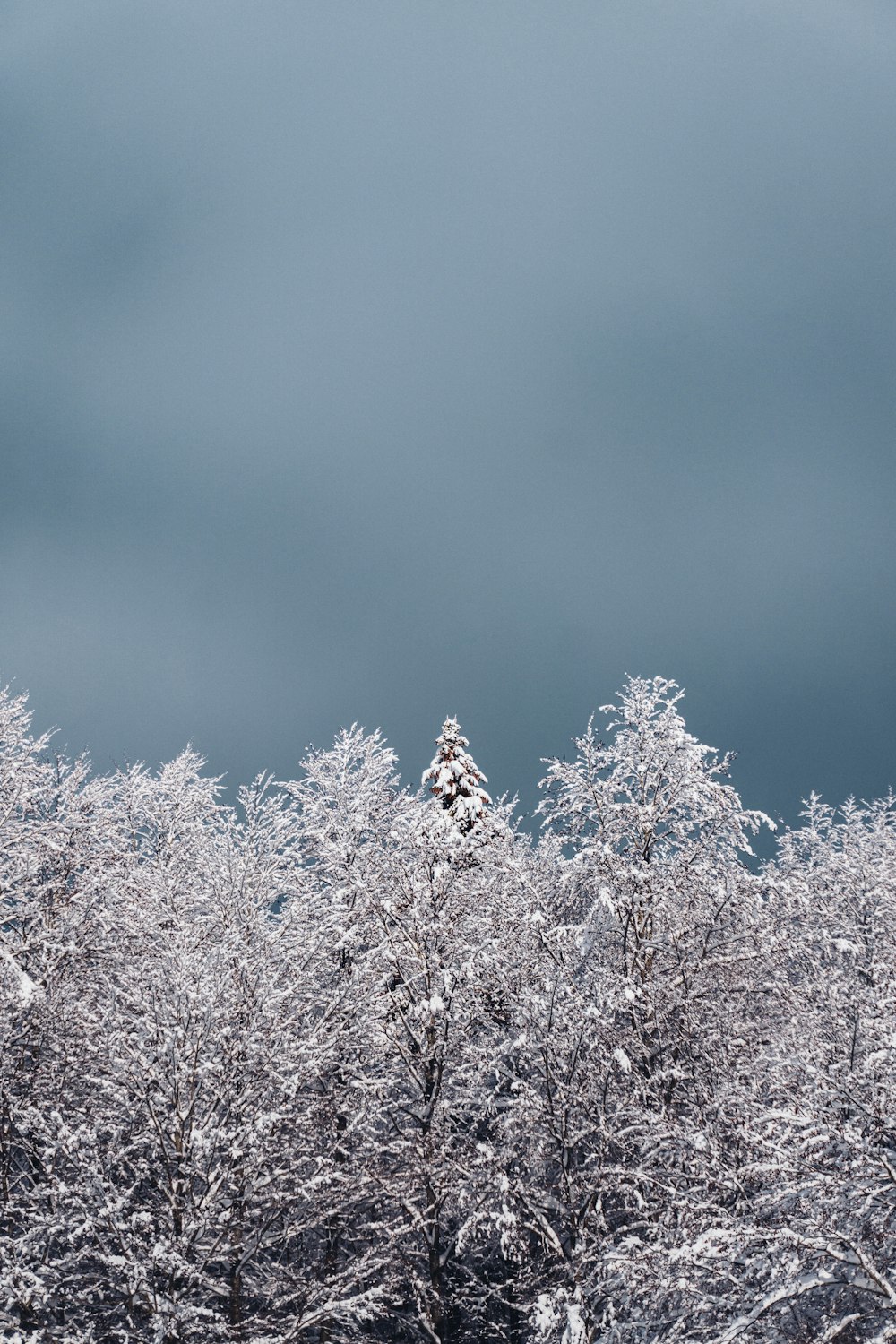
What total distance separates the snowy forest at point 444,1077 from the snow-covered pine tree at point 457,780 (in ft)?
20.8

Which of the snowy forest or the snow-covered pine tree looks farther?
the snow-covered pine tree

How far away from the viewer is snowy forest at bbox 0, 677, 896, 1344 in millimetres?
10891

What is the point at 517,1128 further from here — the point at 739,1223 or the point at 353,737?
the point at 353,737

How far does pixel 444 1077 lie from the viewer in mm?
16031

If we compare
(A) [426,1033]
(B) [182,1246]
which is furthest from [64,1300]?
(A) [426,1033]

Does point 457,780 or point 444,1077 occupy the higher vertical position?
point 457,780

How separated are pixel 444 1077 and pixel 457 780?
38.7 feet

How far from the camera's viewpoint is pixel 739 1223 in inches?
400

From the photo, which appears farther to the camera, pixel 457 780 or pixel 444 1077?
pixel 457 780

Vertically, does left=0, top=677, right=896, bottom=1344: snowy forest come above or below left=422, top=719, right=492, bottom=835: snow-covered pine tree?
below

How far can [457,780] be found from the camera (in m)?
27.2

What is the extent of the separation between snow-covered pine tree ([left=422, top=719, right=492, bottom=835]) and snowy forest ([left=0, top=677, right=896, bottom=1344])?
20.8 feet

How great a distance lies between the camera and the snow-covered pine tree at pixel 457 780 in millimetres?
26297

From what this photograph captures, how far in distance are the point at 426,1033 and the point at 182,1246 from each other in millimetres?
5133
